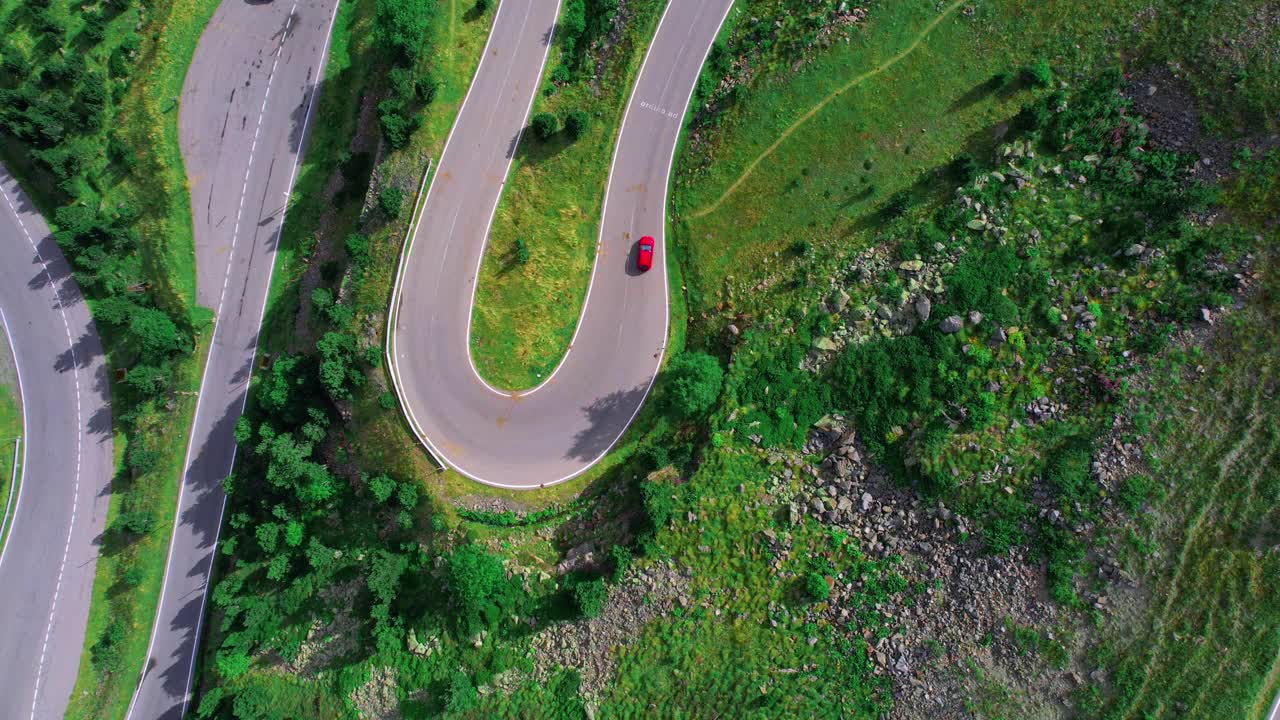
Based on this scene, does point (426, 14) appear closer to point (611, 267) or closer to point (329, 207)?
point (329, 207)

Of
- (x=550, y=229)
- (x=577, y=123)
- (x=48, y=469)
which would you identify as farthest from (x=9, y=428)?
(x=577, y=123)

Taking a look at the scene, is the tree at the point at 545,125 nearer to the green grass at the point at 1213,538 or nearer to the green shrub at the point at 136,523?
the green grass at the point at 1213,538

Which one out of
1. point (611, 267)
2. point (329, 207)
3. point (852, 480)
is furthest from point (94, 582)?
point (852, 480)

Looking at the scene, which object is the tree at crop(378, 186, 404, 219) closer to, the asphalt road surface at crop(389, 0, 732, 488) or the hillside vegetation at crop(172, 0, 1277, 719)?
the hillside vegetation at crop(172, 0, 1277, 719)

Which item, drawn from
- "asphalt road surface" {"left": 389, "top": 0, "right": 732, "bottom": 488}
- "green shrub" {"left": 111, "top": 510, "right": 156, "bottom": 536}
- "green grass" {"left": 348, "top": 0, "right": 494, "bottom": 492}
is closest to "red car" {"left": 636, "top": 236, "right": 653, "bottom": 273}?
"asphalt road surface" {"left": 389, "top": 0, "right": 732, "bottom": 488}

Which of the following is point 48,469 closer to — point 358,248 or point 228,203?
point 228,203

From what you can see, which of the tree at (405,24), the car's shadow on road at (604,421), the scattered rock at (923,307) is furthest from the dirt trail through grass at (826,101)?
the tree at (405,24)
